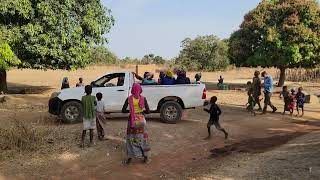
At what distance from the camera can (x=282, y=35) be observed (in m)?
29.4

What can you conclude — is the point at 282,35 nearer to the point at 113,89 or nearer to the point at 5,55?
the point at 5,55

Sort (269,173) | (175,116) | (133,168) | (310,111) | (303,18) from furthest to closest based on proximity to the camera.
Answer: (303,18), (310,111), (175,116), (133,168), (269,173)

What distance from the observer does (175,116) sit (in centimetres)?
1528

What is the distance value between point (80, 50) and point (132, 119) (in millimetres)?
16575

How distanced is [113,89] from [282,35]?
676 inches

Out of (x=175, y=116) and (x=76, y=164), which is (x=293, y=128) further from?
(x=76, y=164)

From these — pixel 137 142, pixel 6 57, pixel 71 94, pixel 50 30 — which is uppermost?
pixel 50 30

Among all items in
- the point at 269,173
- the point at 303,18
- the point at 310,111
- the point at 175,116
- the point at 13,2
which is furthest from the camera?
the point at 303,18

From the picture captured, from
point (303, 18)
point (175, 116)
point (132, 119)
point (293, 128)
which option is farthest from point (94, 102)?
point (303, 18)

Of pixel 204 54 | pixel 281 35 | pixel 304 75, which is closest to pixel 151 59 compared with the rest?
pixel 204 54

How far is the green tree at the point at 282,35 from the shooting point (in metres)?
28.9

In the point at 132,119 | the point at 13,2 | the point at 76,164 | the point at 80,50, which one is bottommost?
the point at 76,164

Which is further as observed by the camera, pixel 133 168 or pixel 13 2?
pixel 13 2

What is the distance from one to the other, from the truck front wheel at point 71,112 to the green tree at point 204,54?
142 feet
